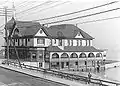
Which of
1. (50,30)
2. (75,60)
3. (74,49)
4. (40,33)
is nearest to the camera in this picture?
(40,33)

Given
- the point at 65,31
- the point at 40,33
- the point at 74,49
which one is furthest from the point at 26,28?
the point at 74,49

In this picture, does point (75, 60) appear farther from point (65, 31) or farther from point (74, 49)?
point (65, 31)

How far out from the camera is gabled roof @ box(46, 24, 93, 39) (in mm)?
65250

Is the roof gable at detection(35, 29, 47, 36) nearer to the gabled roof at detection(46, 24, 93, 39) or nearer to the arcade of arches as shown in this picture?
the gabled roof at detection(46, 24, 93, 39)

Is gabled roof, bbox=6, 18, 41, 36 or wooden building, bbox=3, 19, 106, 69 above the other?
gabled roof, bbox=6, 18, 41, 36

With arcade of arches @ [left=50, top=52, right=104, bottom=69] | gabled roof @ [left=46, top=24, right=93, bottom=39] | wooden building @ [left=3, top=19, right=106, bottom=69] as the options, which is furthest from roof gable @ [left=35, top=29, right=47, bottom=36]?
arcade of arches @ [left=50, top=52, right=104, bottom=69]

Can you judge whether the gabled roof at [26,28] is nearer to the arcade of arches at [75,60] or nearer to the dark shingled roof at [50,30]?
the dark shingled roof at [50,30]

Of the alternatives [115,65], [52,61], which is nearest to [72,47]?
[52,61]

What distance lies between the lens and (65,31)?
6856 cm

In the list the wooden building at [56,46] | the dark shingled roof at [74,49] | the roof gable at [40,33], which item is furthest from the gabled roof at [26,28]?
the dark shingled roof at [74,49]

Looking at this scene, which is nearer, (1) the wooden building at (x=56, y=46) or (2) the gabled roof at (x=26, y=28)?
(1) the wooden building at (x=56, y=46)

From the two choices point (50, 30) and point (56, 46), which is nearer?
point (56, 46)

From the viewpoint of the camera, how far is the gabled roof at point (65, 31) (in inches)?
2569

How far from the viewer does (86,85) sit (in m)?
18.4
